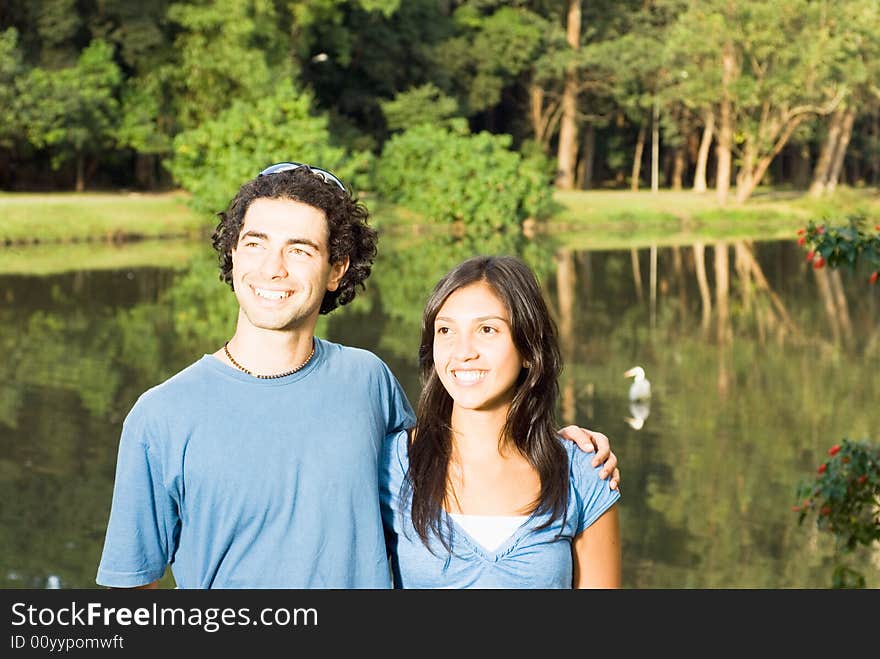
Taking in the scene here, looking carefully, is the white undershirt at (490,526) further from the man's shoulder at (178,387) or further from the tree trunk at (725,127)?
the tree trunk at (725,127)

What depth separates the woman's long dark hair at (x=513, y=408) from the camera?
106 inches

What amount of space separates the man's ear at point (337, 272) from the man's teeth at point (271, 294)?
16 cm

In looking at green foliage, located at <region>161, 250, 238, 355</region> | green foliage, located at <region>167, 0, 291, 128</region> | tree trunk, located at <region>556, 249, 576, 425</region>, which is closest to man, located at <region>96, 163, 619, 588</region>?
tree trunk, located at <region>556, 249, 576, 425</region>

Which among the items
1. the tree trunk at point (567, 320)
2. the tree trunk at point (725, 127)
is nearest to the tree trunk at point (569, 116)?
the tree trunk at point (725, 127)

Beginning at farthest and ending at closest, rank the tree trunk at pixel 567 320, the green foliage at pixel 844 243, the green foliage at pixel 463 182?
1. the green foliage at pixel 463 182
2. the tree trunk at pixel 567 320
3. the green foliage at pixel 844 243

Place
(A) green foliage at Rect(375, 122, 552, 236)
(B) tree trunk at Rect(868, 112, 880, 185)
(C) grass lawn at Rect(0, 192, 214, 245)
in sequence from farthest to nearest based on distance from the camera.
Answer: (B) tree trunk at Rect(868, 112, 880, 185), (A) green foliage at Rect(375, 122, 552, 236), (C) grass lawn at Rect(0, 192, 214, 245)

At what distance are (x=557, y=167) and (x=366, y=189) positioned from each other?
12358mm

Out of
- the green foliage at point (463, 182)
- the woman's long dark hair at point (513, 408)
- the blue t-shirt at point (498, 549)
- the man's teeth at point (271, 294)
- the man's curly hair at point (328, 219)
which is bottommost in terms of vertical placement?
the blue t-shirt at point (498, 549)

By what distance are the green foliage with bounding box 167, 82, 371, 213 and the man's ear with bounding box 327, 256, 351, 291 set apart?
2916 centimetres

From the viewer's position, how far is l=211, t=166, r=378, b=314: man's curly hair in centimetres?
278

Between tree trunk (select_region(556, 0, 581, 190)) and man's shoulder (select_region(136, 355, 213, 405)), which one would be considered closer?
man's shoulder (select_region(136, 355, 213, 405))

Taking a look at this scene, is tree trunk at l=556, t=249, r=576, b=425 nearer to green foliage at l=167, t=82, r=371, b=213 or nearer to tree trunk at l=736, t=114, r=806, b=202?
green foliage at l=167, t=82, r=371, b=213

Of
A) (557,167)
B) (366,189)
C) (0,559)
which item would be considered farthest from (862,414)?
(557,167)

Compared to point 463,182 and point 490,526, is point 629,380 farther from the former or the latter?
point 463,182
